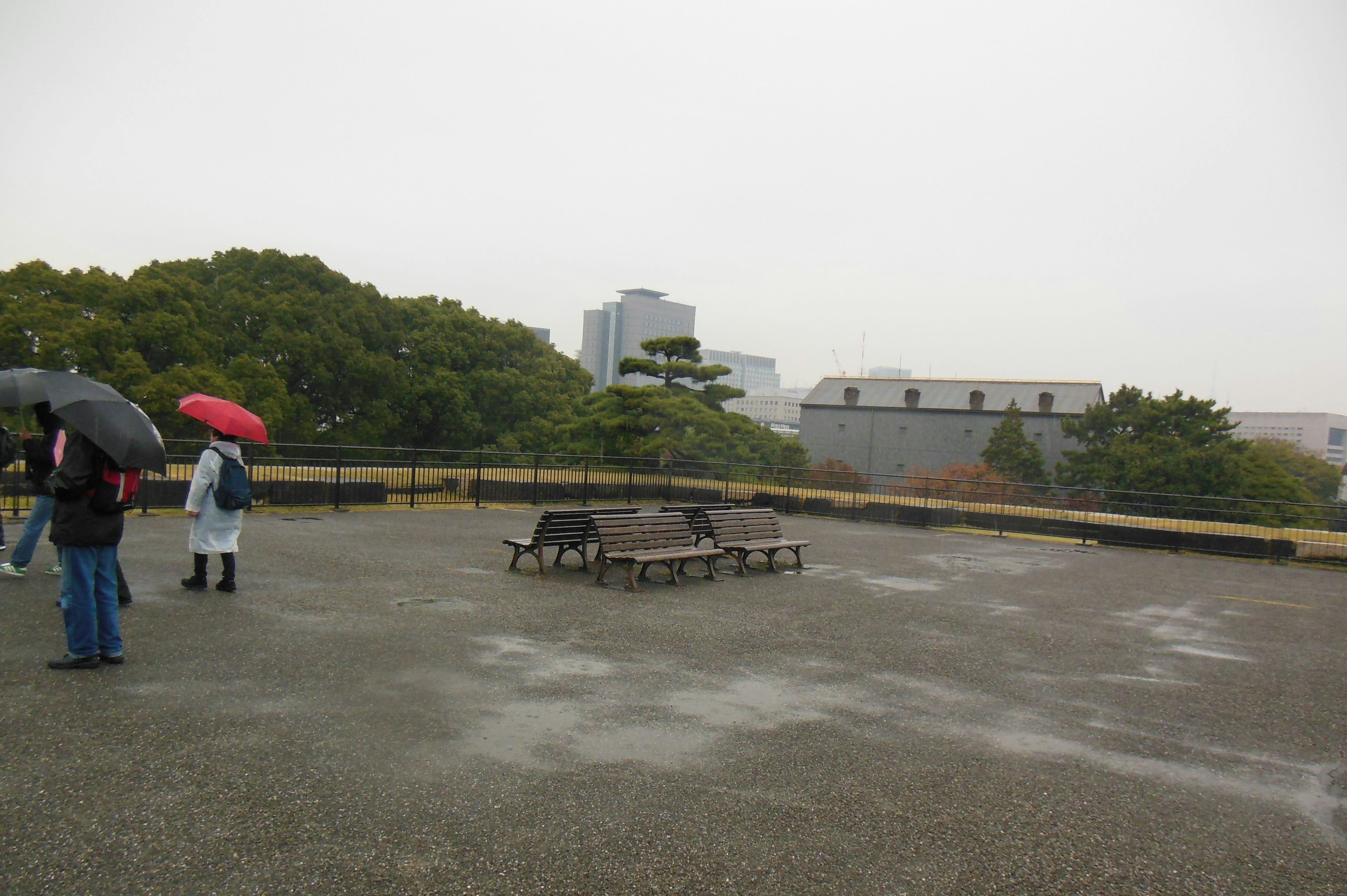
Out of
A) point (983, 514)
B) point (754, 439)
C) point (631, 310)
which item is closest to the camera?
point (983, 514)

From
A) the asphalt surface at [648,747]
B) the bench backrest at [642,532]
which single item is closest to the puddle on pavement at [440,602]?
the asphalt surface at [648,747]

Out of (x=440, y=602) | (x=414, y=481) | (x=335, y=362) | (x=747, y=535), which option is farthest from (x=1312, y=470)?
(x=440, y=602)

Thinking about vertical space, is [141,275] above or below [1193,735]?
above

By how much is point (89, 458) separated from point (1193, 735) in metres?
7.86

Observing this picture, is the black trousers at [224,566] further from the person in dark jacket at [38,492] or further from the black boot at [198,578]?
the person in dark jacket at [38,492]

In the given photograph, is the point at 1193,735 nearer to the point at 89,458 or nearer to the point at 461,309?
the point at 89,458

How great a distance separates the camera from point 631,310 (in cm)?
15412

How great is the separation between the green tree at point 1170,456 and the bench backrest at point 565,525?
4198cm

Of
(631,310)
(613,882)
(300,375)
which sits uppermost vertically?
(631,310)

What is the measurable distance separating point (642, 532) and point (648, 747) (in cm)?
618

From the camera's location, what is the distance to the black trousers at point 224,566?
8.76 m

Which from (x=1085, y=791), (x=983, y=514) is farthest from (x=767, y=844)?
(x=983, y=514)

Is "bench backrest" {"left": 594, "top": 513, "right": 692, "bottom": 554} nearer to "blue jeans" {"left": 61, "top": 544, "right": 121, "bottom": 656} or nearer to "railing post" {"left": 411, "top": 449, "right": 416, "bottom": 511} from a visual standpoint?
"blue jeans" {"left": 61, "top": 544, "right": 121, "bottom": 656}

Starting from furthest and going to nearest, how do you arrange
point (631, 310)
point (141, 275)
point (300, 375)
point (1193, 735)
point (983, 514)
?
point (631, 310)
point (300, 375)
point (141, 275)
point (983, 514)
point (1193, 735)
